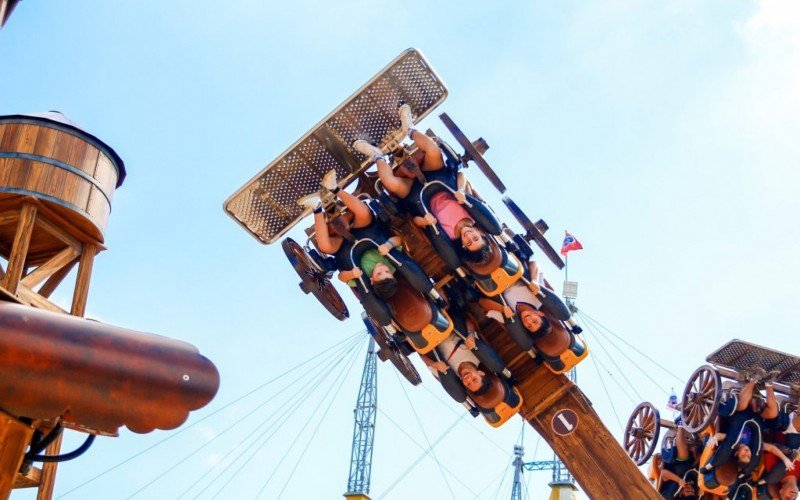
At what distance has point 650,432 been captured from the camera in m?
11.0

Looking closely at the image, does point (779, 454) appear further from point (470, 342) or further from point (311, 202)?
point (311, 202)

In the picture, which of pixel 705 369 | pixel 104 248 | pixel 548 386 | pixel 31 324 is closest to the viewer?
pixel 31 324

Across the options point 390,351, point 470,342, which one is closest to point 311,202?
point 390,351

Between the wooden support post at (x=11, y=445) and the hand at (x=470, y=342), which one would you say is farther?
the hand at (x=470, y=342)

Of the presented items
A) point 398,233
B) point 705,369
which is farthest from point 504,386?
point 705,369

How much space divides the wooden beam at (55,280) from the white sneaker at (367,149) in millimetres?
2425

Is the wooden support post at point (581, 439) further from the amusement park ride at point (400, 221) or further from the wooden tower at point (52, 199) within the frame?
the wooden tower at point (52, 199)

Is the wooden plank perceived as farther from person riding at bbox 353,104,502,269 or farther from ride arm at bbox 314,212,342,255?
person riding at bbox 353,104,502,269

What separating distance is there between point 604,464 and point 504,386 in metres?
1.05

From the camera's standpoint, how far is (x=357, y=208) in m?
7.70

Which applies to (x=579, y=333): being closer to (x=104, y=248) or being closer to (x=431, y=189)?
(x=431, y=189)

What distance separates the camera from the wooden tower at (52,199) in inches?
263

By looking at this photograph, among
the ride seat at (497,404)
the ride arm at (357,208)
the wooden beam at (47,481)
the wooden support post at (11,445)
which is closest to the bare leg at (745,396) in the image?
the ride seat at (497,404)

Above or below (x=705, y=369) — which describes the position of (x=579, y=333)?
below
